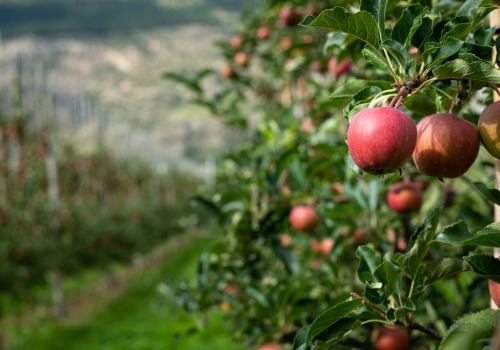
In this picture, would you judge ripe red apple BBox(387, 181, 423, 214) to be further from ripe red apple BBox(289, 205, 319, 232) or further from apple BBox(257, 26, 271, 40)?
apple BBox(257, 26, 271, 40)

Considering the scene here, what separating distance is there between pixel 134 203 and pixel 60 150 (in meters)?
3.41

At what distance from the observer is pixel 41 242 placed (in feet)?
23.9

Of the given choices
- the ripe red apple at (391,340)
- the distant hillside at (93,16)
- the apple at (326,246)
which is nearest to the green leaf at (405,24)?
the ripe red apple at (391,340)

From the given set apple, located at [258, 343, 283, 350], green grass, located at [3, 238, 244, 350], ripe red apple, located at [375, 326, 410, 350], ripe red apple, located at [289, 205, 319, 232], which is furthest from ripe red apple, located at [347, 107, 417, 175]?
green grass, located at [3, 238, 244, 350]

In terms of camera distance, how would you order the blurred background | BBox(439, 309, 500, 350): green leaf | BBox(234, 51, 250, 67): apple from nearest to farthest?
1. BBox(439, 309, 500, 350): green leaf
2. BBox(234, 51, 250, 67): apple
3. the blurred background

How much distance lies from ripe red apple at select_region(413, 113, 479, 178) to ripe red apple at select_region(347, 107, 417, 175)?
0.07 meters

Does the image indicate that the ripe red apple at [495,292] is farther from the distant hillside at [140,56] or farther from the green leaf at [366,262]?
the distant hillside at [140,56]

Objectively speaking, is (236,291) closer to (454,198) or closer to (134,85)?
(454,198)

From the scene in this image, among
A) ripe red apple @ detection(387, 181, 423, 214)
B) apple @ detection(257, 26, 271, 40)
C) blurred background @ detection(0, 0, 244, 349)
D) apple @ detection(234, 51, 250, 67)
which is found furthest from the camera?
blurred background @ detection(0, 0, 244, 349)

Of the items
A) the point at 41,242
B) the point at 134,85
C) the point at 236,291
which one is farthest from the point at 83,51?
the point at 236,291

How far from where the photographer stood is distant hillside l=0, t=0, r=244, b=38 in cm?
5906

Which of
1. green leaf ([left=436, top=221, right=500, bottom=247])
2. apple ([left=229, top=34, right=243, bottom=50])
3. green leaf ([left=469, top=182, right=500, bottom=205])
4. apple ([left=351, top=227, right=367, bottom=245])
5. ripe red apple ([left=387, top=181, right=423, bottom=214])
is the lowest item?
apple ([left=351, top=227, right=367, bottom=245])

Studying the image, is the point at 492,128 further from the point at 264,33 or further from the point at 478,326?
the point at 264,33

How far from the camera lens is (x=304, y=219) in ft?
5.10
